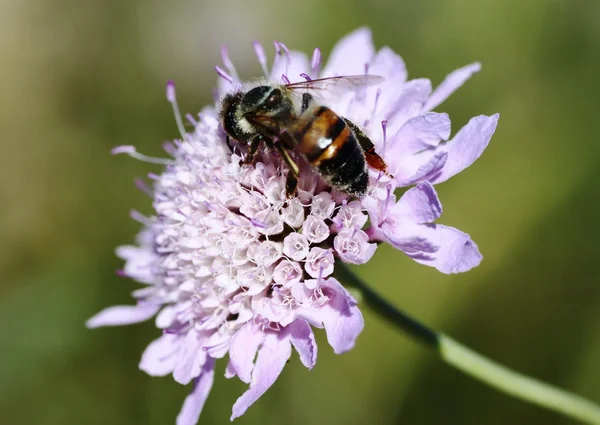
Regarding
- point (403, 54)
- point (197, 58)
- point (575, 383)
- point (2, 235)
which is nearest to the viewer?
point (575, 383)

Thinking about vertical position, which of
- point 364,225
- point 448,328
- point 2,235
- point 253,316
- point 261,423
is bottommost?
point 261,423

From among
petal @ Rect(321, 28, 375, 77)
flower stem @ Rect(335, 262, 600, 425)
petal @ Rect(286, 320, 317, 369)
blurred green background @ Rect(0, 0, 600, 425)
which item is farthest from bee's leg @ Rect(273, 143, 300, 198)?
blurred green background @ Rect(0, 0, 600, 425)

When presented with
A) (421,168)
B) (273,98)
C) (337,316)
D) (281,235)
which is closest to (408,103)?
(421,168)

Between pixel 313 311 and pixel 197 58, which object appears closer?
pixel 313 311

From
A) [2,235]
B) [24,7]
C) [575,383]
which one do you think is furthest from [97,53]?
[575,383]

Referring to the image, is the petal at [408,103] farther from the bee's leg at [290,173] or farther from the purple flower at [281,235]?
the bee's leg at [290,173]

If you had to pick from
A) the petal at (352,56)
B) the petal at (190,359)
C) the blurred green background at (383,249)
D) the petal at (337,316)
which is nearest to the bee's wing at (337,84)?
the petal at (352,56)

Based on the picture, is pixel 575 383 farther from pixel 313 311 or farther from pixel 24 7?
pixel 24 7
